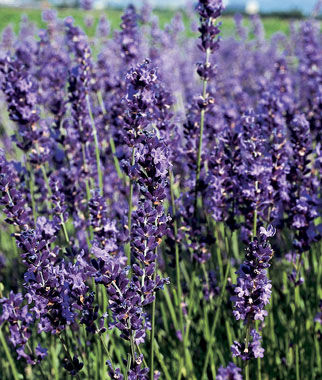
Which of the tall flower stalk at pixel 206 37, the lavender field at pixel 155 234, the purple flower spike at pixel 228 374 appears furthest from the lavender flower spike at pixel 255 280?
the tall flower stalk at pixel 206 37

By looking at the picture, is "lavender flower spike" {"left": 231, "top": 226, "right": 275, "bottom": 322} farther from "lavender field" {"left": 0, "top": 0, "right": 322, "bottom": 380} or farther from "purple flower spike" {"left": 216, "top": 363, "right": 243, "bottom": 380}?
"purple flower spike" {"left": 216, "top": 363, "right": 243, "bottom": 380}

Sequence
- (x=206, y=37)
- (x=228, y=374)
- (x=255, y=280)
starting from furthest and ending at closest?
(x=206, y=37)
(x=255, y=280)
(x=228, y=374)

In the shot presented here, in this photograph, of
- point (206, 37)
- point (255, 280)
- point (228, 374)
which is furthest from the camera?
point (206, 37)

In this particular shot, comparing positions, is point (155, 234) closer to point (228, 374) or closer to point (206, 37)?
point (228, 374)

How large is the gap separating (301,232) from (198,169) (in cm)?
59

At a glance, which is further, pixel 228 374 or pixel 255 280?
pixel 255 280

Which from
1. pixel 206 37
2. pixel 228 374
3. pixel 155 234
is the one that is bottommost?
pixel 228 374

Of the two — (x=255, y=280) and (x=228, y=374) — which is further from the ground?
(x=255, y=280)

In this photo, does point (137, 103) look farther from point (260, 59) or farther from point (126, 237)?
point (260, 59)

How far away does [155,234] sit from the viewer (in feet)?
5.12

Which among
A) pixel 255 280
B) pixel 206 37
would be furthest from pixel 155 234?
pixel 206 37

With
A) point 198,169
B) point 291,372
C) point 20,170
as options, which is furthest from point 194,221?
point 20,170

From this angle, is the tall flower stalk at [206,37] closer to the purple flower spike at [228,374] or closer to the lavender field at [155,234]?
the lavender field at [155,234]

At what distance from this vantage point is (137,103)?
1.82 m
